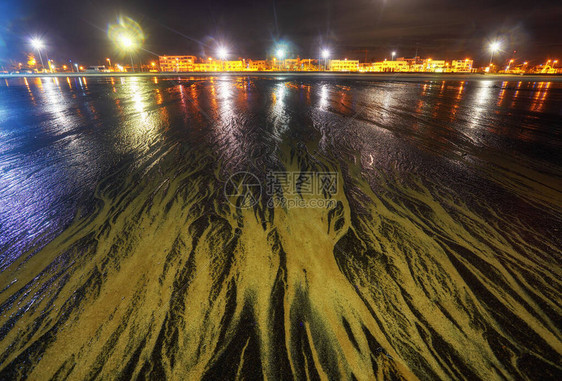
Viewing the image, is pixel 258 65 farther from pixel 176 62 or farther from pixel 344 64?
pixel 344 64

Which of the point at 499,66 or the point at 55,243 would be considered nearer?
the point at 55,243

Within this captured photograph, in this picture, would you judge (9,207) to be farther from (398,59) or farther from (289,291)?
(398,59)

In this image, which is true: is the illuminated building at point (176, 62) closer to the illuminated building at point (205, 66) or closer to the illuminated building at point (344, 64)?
the illuminated building at point (205, 66)

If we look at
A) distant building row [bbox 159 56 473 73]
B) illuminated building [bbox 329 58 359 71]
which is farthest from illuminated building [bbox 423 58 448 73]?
illuminated building [bbox 329 58 359 71]

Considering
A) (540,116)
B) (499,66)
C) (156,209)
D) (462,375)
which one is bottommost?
(462,375)

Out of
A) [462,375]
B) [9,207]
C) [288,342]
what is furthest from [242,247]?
[9,207]

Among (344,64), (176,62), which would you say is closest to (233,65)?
(176,62)
